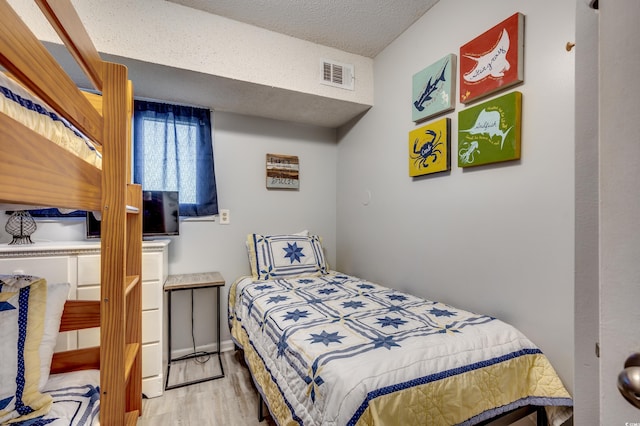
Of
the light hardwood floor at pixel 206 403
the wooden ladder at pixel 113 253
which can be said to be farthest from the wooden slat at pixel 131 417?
the wooden ladder at pixel 113 253

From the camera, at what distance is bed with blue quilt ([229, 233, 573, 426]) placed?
3.19ft

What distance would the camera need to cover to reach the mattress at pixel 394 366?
970 mm

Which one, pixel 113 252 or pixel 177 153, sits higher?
pixel 177 153

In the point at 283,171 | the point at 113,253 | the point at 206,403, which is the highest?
the point at 283,171

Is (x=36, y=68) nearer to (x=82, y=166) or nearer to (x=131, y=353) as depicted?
(x=82, y=166)

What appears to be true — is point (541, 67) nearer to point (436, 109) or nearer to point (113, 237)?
point (436, 109)

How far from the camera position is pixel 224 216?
2.66 m

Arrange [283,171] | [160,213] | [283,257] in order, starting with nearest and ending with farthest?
[160,213] < [283,257] < [283,171]

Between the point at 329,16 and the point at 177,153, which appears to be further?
the point at 177,153

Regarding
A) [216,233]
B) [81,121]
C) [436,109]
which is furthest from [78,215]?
[436,109]

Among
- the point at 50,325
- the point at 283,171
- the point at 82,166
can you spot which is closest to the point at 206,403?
the point at 50,325

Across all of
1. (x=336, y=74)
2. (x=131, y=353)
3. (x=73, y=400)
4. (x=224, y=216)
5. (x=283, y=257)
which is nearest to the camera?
(x=73, y=400)

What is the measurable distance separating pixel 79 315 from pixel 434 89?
2199mm

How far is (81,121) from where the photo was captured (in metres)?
0.86
